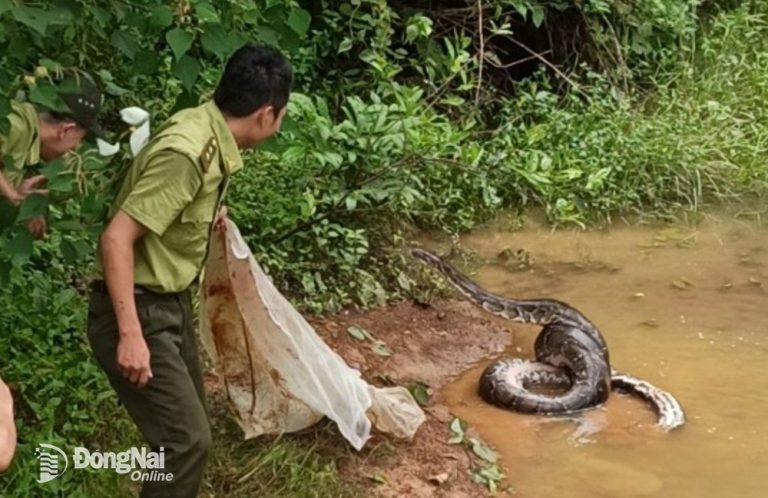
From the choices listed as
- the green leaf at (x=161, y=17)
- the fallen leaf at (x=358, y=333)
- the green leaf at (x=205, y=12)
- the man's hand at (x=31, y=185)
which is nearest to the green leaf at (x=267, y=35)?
the green leaf at (x=205, y=12)

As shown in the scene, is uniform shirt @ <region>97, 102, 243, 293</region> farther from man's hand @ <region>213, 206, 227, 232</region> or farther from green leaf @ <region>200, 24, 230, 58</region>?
man's hand @ <region>213, 206, 227, 232</region>

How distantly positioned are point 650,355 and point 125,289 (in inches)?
164

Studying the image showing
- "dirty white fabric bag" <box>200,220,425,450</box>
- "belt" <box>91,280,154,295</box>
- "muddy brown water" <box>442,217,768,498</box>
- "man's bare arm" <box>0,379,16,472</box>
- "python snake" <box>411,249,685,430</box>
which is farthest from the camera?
"python snake" <box>411,249,685,430</box>

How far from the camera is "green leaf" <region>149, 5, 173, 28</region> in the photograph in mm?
3692

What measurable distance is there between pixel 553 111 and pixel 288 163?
3.63 m

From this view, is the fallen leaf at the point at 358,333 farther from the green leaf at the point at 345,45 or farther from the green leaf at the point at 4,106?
the green leaf at the point at 4,106

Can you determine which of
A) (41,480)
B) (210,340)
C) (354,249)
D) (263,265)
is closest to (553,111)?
(354,249)

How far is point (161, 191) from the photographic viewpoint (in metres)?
3.45

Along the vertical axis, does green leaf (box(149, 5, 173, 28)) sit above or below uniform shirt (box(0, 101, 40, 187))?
above

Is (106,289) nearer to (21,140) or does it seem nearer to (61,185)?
(61,185)

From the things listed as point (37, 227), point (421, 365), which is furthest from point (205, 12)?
point (421, 365)

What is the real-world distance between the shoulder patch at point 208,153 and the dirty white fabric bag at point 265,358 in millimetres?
770

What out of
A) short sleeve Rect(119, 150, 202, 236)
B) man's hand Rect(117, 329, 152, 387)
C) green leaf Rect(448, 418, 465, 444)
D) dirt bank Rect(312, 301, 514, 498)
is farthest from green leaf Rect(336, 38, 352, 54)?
man's hand Rect(117, 329, 152, 387)

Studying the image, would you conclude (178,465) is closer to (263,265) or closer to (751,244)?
(263,265)
